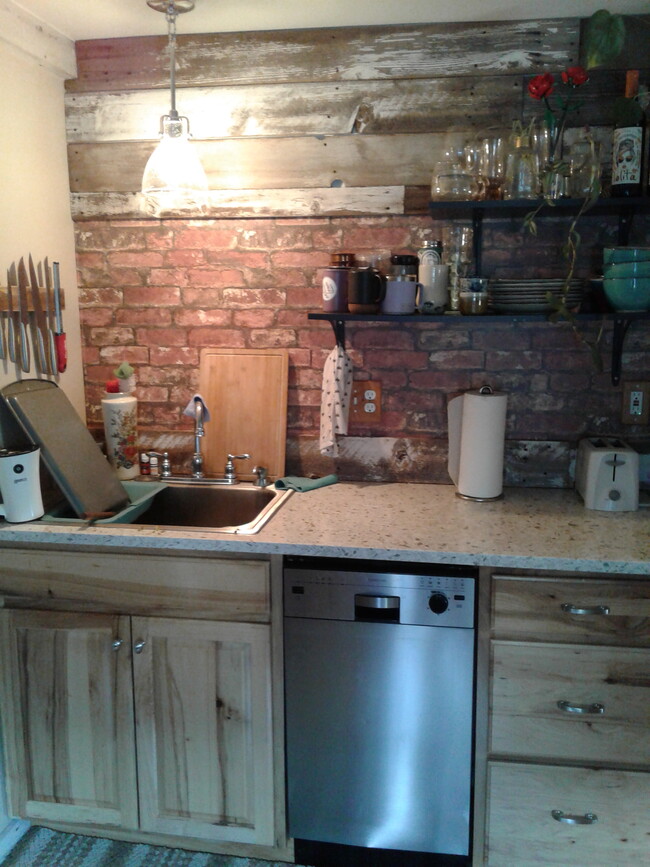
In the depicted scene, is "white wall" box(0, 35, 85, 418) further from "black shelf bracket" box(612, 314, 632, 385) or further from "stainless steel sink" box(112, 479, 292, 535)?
"black shelf bracket" box(612, 314, 632, 385)

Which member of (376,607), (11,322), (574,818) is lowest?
(574,818)

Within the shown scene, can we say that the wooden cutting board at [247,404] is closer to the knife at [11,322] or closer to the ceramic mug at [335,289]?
the ceramic mug at [335,289]

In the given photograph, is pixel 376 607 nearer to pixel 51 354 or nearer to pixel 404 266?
pixel 404 266

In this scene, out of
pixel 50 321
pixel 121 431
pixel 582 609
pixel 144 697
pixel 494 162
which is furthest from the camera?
pixel 121 431

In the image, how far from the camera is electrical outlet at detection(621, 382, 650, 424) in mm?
2236

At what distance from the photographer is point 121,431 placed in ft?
7.87

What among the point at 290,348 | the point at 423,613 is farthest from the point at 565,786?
the point at 290,348

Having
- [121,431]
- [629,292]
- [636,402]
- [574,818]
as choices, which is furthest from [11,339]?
[574,818]

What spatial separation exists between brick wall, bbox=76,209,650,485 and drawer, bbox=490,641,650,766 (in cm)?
69

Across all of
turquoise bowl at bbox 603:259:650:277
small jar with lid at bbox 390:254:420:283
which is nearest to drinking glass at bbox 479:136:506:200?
small jar with lid at bbox 390:254:420:283

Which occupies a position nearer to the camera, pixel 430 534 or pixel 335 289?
pixel 430 534

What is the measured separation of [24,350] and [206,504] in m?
0.74

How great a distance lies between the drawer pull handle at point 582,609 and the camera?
176 cm

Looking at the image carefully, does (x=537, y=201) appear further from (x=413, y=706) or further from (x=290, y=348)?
(x=413, y=706)
